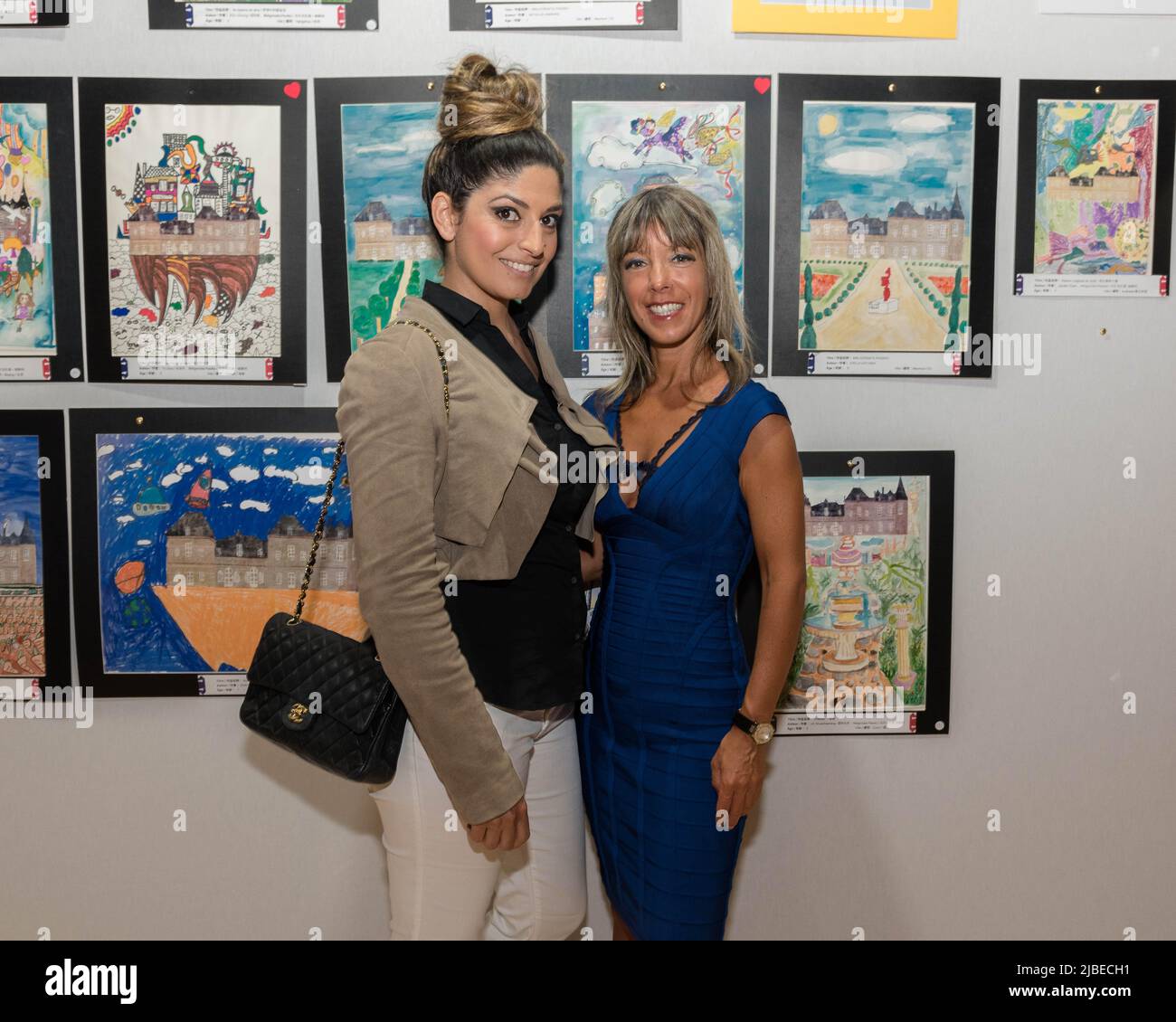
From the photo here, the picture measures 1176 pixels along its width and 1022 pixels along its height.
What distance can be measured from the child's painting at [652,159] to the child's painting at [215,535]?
0.76 m

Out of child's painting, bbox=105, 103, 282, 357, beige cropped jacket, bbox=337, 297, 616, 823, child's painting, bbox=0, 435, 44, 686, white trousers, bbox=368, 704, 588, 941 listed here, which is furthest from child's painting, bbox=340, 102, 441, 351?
white trousers, bbox=368, 704, 588, 941

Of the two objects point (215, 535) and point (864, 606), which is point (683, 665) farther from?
point (215, 535)

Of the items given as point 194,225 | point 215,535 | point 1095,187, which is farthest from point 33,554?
point 1095,187

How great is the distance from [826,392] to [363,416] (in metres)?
1.12

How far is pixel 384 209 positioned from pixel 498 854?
133 cm

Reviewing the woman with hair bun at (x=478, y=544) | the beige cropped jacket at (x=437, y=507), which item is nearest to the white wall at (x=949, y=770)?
the woman with hair bun at (x=478, y=544)

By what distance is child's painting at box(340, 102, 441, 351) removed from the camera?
1879mm

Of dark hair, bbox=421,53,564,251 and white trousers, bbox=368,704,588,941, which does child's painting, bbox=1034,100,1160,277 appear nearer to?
dark hair, bbox=421,53,564,251

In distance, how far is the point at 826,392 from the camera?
1.97m

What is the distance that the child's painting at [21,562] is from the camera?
6.50ft

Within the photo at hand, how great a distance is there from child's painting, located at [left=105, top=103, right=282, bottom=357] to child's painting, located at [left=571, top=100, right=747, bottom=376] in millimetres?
660

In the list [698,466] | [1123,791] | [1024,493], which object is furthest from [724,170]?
[1123,791]

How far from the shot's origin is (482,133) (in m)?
1.42

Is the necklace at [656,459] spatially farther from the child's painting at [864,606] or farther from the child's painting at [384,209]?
the child's painting at [384,209]
